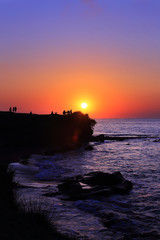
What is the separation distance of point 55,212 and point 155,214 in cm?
568

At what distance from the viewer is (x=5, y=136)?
53188mm

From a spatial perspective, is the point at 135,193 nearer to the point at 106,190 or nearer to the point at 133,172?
the point at 106,190

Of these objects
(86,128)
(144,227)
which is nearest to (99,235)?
(144,227)

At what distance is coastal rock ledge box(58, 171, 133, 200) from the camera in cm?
1613

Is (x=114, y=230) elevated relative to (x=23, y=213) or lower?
lower

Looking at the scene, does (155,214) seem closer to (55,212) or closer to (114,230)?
(114,230)

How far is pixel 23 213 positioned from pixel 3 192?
1847 mm

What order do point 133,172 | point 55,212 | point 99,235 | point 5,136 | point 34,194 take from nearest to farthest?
point 99,235, point 55,212, point 34,194, point 133,172, point 5,136

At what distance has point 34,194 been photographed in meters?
15.5

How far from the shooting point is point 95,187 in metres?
17.5

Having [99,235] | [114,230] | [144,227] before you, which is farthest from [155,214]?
[99,235]

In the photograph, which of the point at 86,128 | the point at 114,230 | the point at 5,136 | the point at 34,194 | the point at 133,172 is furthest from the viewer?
the point at 86,128

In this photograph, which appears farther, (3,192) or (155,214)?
(155,214)

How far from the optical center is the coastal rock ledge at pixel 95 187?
635 inches
